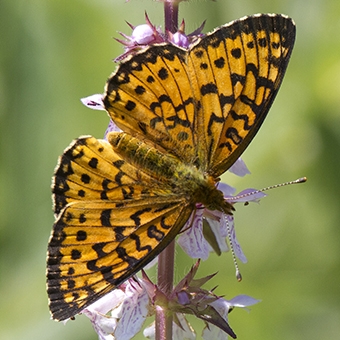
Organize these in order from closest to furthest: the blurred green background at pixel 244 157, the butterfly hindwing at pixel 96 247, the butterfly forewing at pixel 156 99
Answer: the butterfly hindwing at pixel 96 247
the butterfly forewing at pixel 156 99
the blurred green background at pixel 244 157

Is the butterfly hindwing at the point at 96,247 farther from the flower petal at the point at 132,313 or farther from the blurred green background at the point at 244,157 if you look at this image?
the blurred green background at the point at 244,157

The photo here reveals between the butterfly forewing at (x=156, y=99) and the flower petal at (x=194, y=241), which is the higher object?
the butterfly forewing at (x=156, y=99)

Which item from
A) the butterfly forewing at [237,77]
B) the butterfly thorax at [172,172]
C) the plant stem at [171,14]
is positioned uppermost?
the plant stem at [171,14]

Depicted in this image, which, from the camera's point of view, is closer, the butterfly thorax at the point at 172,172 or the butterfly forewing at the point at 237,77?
the butterfly forewing at the point at 237,77

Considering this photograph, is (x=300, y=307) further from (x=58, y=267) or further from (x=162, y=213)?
(x=58, y=267)

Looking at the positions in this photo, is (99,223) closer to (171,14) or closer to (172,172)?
(172,172)

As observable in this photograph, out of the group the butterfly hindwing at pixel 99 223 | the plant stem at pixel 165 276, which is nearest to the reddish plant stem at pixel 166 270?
the plant stem at pixel 165 276

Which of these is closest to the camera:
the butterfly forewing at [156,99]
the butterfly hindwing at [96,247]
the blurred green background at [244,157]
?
the butterfly hindwing at [96,247]
